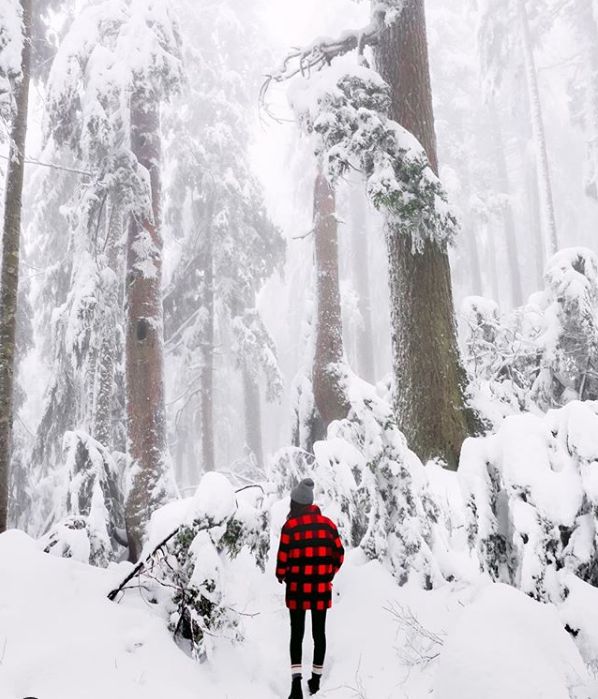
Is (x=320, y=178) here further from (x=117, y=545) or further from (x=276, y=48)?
(x=276, y=48)

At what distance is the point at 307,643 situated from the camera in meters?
5.00

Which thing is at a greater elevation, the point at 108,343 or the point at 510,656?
the point at 108,343

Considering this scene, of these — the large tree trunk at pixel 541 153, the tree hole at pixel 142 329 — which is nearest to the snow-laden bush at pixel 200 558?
the tree hole at pixel 142 329

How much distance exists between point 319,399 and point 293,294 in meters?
20.7

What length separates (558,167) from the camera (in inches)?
1331

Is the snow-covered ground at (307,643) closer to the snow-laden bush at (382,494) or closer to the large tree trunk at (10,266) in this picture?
the snow-laden bush at (382,494)

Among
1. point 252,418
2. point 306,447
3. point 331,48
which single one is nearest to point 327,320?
point 306,447

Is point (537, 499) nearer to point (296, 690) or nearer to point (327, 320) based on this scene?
point (296, 690)

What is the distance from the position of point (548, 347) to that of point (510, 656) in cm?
609

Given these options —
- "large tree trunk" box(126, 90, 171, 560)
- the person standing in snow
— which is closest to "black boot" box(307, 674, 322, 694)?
the person standing in snow

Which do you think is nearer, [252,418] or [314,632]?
[314,632]

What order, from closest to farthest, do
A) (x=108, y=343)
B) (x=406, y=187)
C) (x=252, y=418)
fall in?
(x=406, y=187)
(x=108, y=343)
(x=252, y=418)

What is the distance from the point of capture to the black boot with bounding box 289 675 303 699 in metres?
4.11

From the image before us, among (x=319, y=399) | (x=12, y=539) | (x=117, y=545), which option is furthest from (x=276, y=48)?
(x=12, y=539)
